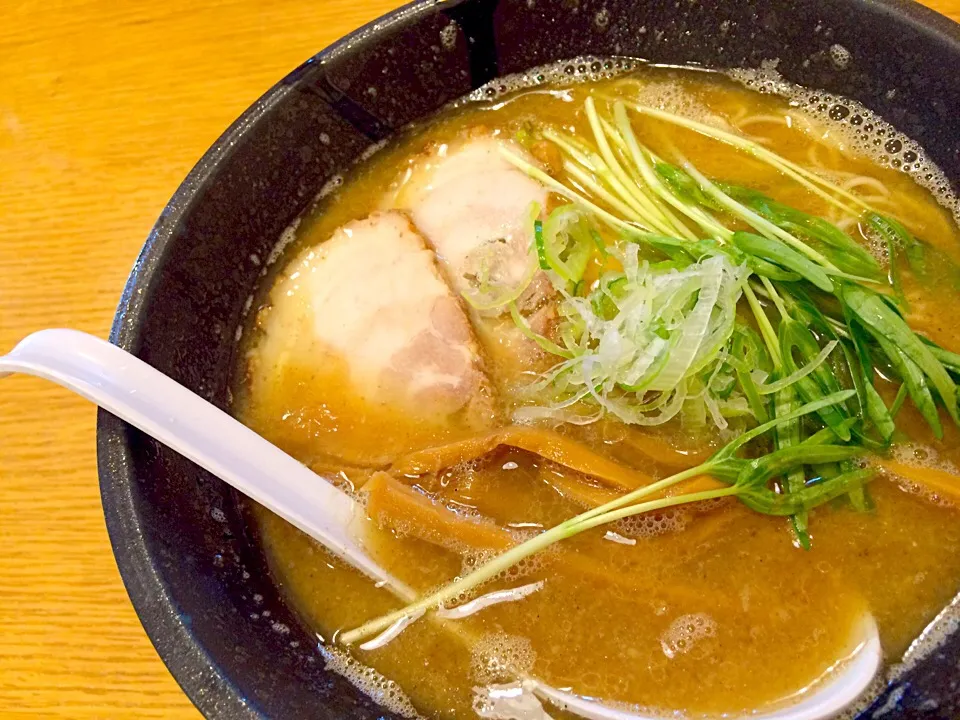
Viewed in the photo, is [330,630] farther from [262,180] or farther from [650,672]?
[262,180]

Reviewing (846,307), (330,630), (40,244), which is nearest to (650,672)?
(330,630)

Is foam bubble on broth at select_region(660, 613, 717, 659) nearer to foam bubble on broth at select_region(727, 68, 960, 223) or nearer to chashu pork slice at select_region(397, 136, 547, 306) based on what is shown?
chashu pork slice at select_region(397, 136, 547, 306)

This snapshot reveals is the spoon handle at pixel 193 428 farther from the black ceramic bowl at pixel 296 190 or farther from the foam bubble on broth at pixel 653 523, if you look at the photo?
the foam bubble on broth at pixel 653 523

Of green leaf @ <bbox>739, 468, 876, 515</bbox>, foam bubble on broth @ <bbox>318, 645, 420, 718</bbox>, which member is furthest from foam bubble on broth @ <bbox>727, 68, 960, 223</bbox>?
foam bubble on broth @ <bbox>318, 645, 420, 718</bbox>

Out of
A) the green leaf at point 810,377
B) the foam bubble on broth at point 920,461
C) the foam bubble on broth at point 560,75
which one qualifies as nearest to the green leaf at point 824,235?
the green leaf at point 810,377

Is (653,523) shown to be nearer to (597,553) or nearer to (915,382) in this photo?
(597,553)

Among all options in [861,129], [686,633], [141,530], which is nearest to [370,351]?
[141,530]
